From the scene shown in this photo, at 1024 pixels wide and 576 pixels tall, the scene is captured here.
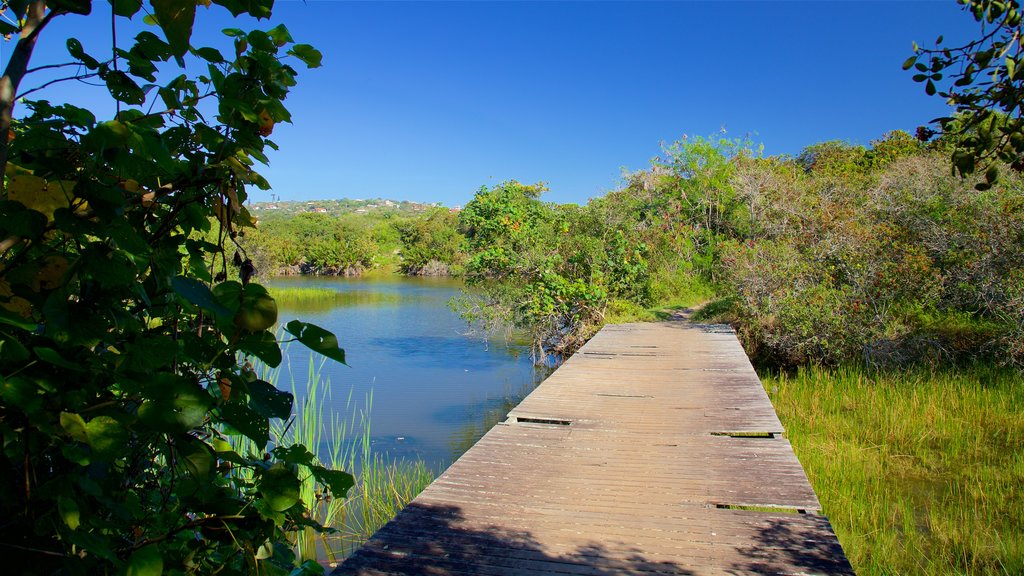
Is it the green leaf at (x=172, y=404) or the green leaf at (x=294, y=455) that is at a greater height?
the green leaf at (x=172, y=404)

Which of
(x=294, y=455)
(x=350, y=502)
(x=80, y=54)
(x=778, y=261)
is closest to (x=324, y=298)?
(x=778, y=261)

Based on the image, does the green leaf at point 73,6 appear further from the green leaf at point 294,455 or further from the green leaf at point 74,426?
the green leaf at point 294,455

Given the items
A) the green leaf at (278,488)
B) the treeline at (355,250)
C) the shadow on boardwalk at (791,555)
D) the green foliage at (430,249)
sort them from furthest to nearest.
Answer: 1. the green foliage at (430,249)
2. the treeline at (355,250)
3. the shadow on boardwalk at (791,555)
4. the green leaf at (278,488)

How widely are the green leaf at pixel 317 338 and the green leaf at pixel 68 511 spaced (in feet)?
1.04

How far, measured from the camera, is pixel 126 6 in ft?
2.47

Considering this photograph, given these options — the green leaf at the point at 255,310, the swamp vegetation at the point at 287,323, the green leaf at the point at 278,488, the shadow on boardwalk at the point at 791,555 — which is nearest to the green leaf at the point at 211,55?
the swamp vegetation at the point at 287,323

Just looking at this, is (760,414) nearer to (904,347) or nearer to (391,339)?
(904,347)

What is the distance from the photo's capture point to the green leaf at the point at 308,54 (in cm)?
93

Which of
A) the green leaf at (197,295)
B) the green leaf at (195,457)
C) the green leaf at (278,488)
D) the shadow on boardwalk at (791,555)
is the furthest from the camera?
the shadow on boardwalk at (791,555)

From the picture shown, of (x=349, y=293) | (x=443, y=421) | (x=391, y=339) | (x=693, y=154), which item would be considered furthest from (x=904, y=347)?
(x=349, y=293)

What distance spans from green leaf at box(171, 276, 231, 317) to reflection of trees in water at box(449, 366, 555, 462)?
5.98m

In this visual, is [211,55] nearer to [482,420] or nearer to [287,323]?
[287,323]

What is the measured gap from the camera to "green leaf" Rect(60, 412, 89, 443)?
2.32 ft

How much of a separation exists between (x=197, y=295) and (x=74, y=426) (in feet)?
0.68
